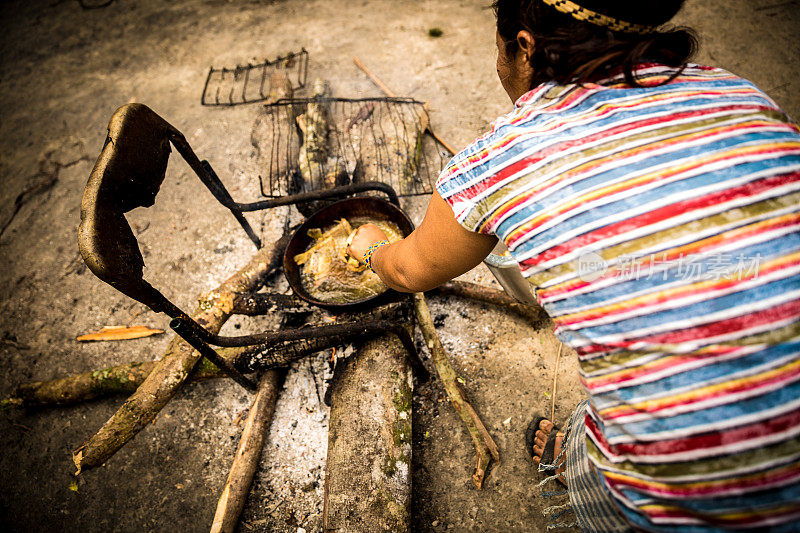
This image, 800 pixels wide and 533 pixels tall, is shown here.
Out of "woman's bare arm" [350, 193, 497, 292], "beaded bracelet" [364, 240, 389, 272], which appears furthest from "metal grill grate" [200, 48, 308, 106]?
"woman's bare arm" [350, 193, 497, 292]

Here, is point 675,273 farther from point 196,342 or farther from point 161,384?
point 161,384

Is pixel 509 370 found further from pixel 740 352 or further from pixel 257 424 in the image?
pixel 740 352

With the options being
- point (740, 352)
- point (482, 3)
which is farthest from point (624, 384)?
point (482, 3)

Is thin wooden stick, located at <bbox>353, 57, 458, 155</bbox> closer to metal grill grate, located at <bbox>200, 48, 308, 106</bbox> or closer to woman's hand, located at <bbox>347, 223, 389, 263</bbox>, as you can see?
metal grill grate, located at <bbox>200, 48, 308, 106</bbox>

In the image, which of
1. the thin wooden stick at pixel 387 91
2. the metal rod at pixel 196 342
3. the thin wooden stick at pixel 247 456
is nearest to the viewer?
the metal rod at pixel 196 342

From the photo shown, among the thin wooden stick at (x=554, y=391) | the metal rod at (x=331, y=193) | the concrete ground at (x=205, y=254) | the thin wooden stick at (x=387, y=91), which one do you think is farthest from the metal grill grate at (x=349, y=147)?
the thin wooden stick at (x=554, y=391)

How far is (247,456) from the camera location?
205 centimetres

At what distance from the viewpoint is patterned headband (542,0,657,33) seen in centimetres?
86

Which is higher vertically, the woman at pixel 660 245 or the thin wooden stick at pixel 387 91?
the woman at pixel 660 245

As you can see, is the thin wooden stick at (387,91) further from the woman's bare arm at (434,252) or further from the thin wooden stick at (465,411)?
the woman's bare arm at (434,252)

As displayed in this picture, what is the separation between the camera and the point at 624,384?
2.79ft

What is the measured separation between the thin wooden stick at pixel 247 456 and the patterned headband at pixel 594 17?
90.8 inches

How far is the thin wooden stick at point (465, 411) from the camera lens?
6.84 feet

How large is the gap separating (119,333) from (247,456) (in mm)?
1693
